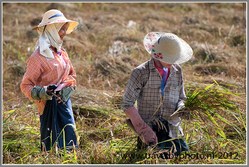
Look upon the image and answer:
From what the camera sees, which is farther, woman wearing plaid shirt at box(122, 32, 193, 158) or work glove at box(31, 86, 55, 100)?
work glove at box(31, 86, 55, 100)

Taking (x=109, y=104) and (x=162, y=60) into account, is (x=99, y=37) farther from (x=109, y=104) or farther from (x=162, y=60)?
(x=162, y=60)

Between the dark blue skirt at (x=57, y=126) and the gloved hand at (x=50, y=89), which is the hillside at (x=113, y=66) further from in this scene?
the gloved hand at (x=50, y=89)

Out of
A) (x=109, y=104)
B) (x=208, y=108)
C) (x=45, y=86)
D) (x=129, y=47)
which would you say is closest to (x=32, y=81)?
(x=45, y=86)

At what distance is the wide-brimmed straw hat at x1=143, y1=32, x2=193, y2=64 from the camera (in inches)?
153

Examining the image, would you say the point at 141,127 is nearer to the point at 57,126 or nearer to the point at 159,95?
the point at 159,95

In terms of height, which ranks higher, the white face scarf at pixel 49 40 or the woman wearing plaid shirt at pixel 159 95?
the white face scarf at pixel 49 40

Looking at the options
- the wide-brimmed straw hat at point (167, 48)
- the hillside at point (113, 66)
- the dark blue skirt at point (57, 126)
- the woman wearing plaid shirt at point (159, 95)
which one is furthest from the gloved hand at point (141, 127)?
the dark blue skirt at point (57, 126)

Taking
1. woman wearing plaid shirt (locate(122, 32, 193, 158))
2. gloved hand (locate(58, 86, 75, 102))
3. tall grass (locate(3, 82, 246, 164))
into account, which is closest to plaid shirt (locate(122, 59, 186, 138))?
woman wearing plaid shirt (locate(122, 32, 193, 158))

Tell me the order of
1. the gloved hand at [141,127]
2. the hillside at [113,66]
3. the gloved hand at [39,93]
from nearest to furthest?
the gloved hand at [141,127] < the gloved hand at [39,93] < the hillside at [113,66]

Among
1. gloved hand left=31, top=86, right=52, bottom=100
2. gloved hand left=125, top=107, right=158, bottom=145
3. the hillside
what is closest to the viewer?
gloved hand left=125, top=107, right=158, bottom=145

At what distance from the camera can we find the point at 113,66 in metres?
7.05

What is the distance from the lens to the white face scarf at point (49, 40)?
4062 mm

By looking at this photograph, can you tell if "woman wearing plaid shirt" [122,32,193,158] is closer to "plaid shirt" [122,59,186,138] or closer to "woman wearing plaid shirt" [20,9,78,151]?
"plaid shirt" [122,59,186,138]

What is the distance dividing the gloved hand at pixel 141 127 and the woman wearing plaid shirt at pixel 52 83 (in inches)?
17.8
